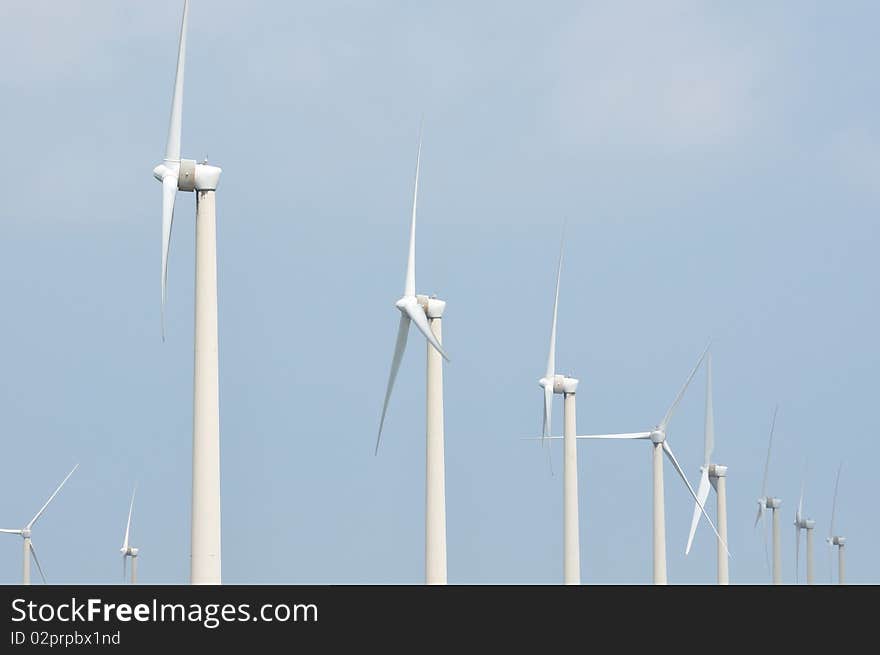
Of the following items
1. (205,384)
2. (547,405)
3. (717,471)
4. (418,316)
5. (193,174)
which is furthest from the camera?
(717,471)

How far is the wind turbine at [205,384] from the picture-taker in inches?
1467

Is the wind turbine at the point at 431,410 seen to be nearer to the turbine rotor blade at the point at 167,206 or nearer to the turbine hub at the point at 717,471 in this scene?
the turbine rotor blade at the point at 167,206

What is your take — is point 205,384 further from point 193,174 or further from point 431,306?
point 431,306

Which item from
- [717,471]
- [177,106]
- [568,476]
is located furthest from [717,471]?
[177,106]

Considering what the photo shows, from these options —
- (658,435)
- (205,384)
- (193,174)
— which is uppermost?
(658,435)

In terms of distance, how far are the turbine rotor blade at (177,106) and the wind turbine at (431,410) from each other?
32.4 feet

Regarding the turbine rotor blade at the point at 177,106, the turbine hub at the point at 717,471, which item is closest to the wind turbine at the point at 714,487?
the turbine hub at the point at 717,471

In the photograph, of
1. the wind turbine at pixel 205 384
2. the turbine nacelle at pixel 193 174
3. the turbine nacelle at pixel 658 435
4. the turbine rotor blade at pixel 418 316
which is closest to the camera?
the wind turbine at pixel 205 384

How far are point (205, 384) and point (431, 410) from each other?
1812 centimetres

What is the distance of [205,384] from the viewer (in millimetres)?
37906

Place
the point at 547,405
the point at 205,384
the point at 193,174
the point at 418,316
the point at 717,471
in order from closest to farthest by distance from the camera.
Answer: the point at 205,384, the point at 193,174, the point at 418,316, the point at 547,405, the point at 717,471
